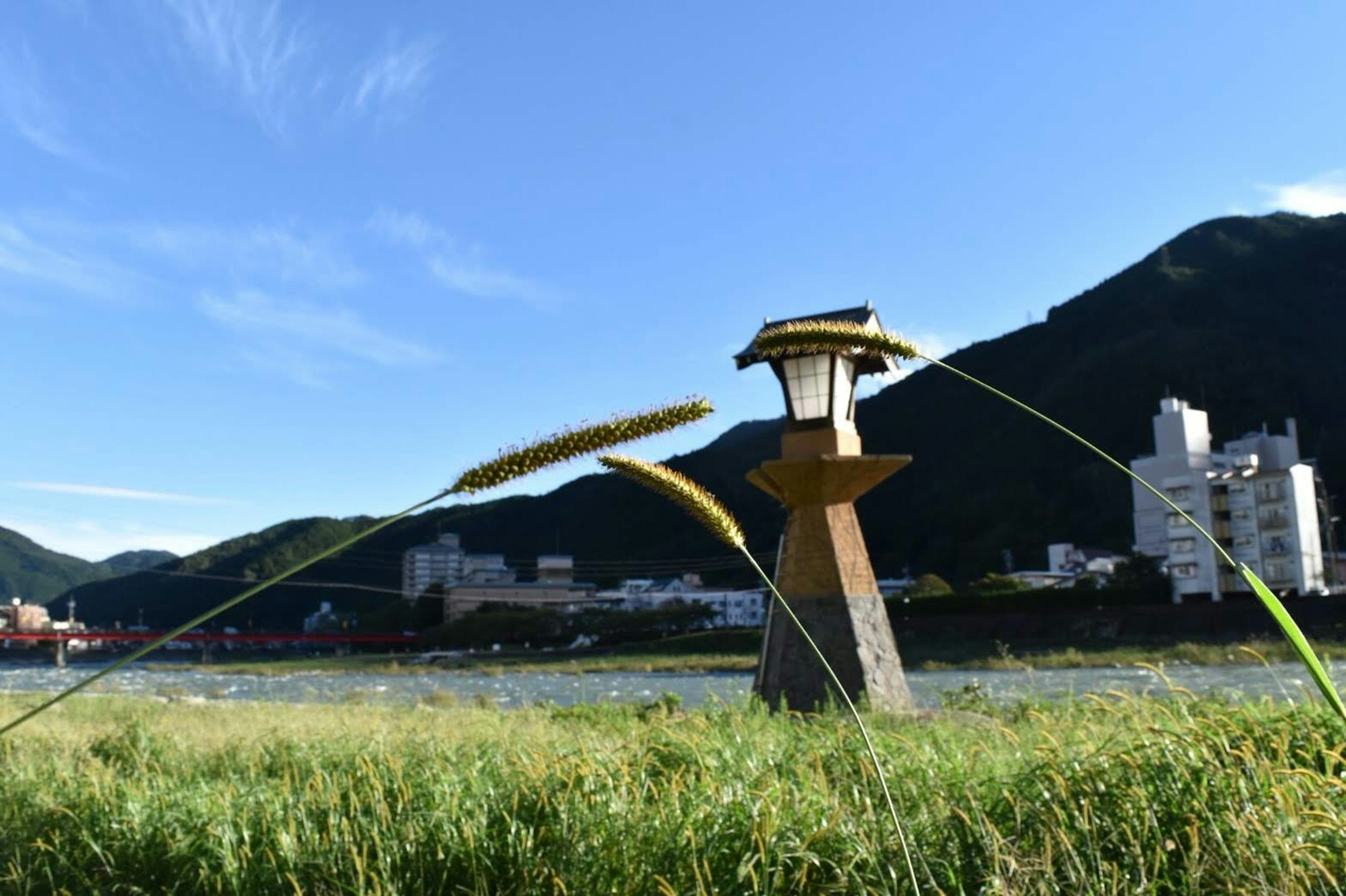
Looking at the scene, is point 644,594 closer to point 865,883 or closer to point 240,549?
point 240,549

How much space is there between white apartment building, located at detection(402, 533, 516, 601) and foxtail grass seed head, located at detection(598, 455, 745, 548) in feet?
412

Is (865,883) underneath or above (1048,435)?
underneath

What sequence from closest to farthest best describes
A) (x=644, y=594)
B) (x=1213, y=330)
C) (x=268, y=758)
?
(x=268, y=758) → (x=644, y=594) → (x=1213, y=330)

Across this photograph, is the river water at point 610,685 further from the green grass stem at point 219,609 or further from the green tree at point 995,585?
the green tree at point 995,585

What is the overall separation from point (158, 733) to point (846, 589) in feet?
20.9

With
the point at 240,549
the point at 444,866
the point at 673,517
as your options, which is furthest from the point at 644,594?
the point at 444,866

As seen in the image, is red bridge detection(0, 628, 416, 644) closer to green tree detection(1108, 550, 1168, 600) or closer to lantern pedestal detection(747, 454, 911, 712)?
green tree detection(1108, 550, 1168, 600)

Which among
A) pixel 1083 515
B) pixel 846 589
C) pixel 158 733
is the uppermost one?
pixel 1083 515

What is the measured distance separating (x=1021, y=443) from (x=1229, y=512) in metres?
80.1

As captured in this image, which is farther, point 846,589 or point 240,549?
point 240,549

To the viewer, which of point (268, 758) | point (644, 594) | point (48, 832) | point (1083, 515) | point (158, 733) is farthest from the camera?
point (1083, 515)

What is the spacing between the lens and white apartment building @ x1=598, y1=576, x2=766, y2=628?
8119 centimetres

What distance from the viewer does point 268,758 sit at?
23.8ft

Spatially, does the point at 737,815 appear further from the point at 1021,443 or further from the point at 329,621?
the point at 1021,443
